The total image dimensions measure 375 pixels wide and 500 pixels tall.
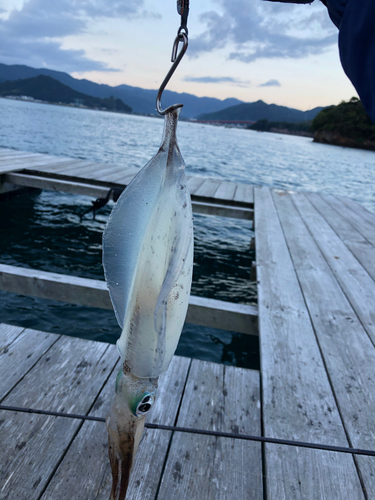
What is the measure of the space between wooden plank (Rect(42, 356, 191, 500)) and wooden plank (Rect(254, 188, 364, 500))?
585 millimetres

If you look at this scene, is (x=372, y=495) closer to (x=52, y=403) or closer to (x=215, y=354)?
(x=52, y=403)

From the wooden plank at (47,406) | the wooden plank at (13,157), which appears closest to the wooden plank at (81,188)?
the wooden plank at (13,157)

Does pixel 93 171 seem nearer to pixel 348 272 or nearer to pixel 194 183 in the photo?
pixel 194 183

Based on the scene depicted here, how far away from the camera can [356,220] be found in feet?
24.9

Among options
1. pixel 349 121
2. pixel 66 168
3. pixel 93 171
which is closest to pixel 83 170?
pixel 93 171

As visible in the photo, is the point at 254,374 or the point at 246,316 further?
the point at 246,316

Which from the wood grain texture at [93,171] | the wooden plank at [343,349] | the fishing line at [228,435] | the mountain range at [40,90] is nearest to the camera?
the fishing line at [228,435]

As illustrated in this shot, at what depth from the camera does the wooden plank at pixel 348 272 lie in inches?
137

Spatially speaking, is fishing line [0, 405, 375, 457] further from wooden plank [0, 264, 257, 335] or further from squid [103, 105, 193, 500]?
wooden plank [0, 264, 257, 335]

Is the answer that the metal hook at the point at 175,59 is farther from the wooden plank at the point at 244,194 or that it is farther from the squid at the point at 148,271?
the wooden plank at the point at 244,194

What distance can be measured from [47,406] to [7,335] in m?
0.91

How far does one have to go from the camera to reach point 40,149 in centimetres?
2681

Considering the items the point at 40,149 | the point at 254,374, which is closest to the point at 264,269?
the point at 254,374

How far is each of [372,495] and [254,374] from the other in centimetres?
100
